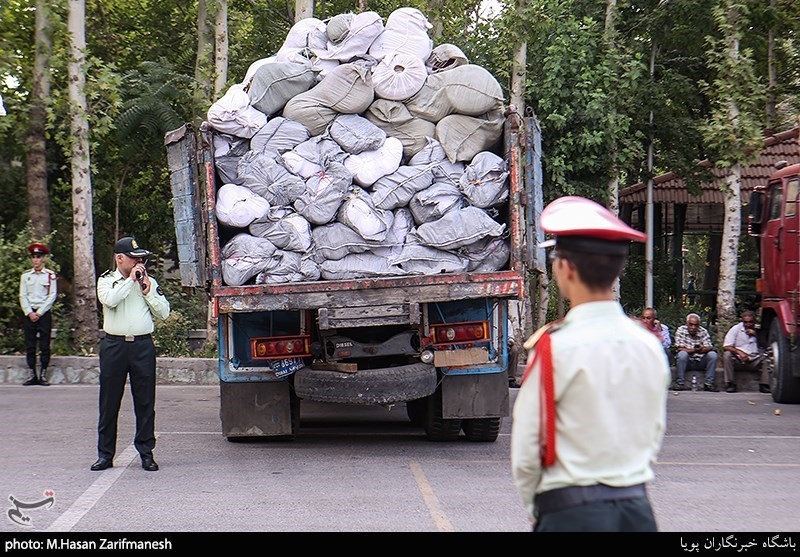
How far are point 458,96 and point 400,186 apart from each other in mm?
1021

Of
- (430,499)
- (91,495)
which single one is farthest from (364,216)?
(91,495)

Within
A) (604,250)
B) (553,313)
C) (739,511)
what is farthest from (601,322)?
(553,313)

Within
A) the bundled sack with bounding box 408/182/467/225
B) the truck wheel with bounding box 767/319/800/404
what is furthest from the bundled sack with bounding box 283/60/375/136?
the truck wheel with bounding box 767/319/800/404

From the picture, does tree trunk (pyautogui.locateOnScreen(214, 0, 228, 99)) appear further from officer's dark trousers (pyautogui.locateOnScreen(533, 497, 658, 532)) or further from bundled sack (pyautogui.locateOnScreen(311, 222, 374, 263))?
officer's dark trousers (pyautogui.locateOnScreen(533, 497, 658, 532))

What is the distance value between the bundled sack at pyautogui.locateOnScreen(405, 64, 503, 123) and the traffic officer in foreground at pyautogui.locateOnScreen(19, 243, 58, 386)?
672cm

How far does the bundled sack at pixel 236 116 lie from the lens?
29.0 ft

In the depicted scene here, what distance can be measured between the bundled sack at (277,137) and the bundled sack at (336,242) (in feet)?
2.65

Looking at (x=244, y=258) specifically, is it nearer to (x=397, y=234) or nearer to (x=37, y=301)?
(x=397, y=234)

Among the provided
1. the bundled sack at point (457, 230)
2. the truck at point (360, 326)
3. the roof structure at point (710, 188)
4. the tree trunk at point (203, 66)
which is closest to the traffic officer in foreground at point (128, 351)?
the truck at point (360, 326)

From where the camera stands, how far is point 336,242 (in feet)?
28.7

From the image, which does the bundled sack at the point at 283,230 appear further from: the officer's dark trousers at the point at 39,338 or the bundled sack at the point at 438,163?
the officer's dark trousers at the point at 39,338

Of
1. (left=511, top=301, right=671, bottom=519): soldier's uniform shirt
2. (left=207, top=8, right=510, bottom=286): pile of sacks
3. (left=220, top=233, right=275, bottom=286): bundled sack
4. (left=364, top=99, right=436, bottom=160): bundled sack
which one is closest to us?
(left=511, top=301, right=671, bottom=519): soldier's uniform shirt

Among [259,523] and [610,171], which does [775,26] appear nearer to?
[610,171]

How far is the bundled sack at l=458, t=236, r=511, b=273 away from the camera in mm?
8891
